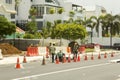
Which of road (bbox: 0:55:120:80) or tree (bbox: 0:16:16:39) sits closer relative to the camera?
road (bbox: 0:55:120:80)

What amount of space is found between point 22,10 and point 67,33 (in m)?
27.2

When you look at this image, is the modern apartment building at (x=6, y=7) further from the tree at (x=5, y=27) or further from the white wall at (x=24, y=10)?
the white wall at (x=24, y=10)

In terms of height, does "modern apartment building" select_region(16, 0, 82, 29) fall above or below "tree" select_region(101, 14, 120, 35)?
above

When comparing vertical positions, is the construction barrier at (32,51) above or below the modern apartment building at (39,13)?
below

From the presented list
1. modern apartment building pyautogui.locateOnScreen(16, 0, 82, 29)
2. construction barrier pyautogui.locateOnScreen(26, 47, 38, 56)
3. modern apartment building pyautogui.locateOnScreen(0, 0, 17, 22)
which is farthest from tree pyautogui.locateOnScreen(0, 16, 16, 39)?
modern apartment building pyautogui.locateOnScreen(16, 0, 82, 29)

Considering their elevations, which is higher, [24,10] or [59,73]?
[24,10]

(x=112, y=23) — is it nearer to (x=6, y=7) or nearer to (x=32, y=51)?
(x=6, y=7)

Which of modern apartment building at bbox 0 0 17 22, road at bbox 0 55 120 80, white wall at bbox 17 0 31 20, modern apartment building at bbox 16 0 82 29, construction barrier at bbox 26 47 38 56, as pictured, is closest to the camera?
road at bbox 0 55 120 80

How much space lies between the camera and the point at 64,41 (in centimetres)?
7069

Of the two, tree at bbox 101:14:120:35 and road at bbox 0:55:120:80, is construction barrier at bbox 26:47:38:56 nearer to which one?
road at bbox 0:55:120:80

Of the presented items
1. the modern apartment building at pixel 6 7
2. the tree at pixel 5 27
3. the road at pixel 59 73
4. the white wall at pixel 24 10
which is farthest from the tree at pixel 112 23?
the road at pixel 59 73

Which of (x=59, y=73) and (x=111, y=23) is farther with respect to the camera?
(x=111, y=23)

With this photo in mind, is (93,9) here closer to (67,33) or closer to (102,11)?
(102,11)

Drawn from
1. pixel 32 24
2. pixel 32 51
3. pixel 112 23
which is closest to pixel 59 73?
pixel 32 51
